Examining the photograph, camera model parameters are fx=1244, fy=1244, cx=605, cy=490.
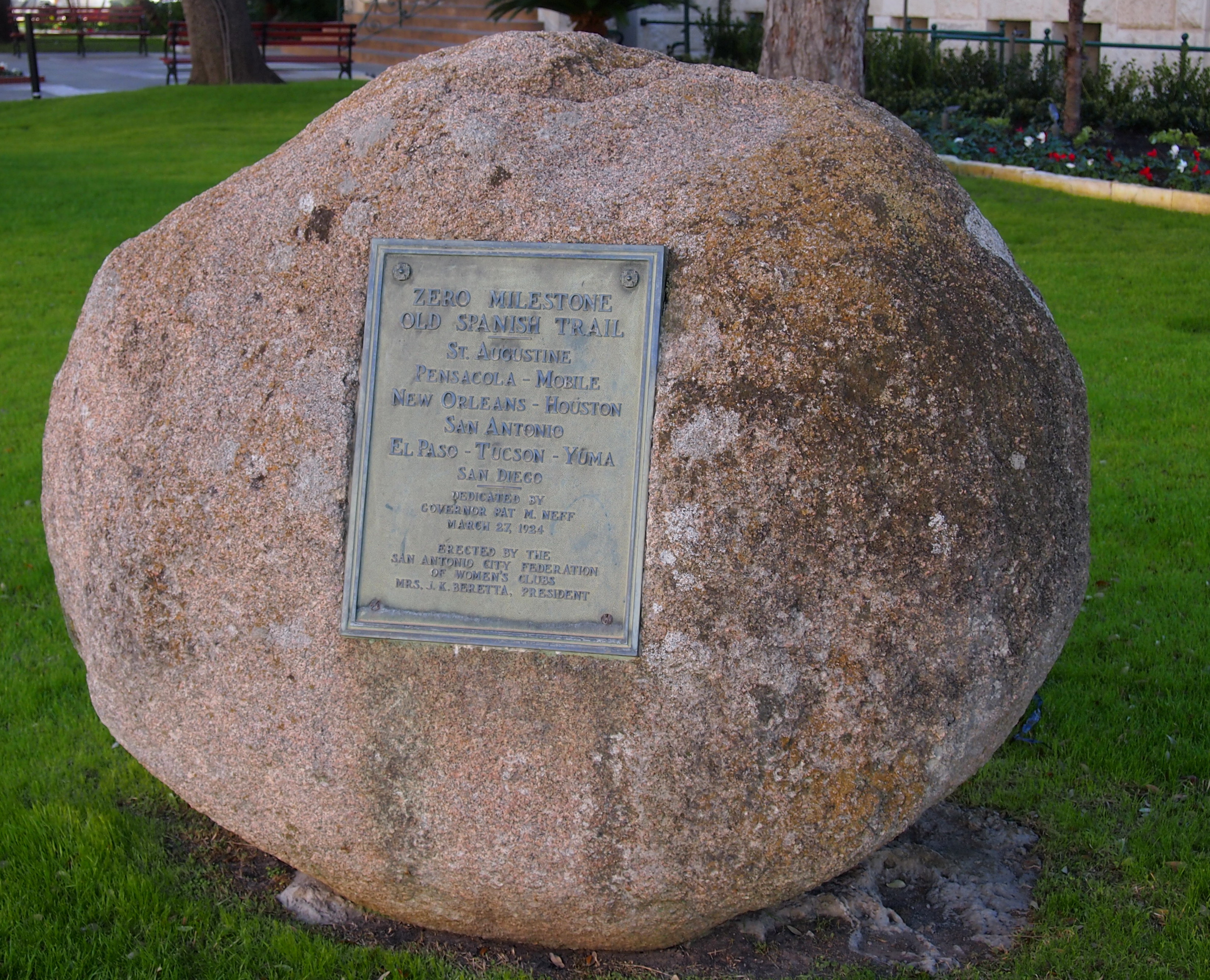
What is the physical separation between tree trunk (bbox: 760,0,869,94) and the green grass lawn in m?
2.16

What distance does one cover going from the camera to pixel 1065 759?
405 centimetres

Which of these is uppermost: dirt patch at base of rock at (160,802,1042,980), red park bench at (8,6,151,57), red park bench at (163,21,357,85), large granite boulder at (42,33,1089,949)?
red park bench at (8,6,151,57)

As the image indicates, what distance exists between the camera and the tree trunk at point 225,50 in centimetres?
2020

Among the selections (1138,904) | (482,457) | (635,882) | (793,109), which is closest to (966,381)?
(793,109)

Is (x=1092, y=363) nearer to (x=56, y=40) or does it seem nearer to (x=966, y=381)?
(x=966, y=381)

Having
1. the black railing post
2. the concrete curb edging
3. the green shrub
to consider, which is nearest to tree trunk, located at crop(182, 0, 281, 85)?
the black railing post

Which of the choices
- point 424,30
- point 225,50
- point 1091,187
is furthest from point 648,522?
point 424,30

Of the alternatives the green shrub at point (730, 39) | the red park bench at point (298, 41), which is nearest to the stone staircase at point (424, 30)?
the red park bench at point (298, 41)

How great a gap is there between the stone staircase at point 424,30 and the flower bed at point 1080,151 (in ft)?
29.8

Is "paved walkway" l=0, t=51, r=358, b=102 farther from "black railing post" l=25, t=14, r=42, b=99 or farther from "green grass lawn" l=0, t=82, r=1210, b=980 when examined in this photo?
"green grass lawn" l=0, t=82, r=1210, b=980

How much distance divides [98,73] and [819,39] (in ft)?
73.8

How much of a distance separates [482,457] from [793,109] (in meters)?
1.19

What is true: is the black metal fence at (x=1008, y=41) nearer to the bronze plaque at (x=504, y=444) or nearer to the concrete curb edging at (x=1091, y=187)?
the concrete curb edging at (x=1091, y=187)

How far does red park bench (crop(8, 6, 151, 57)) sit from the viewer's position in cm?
3148
